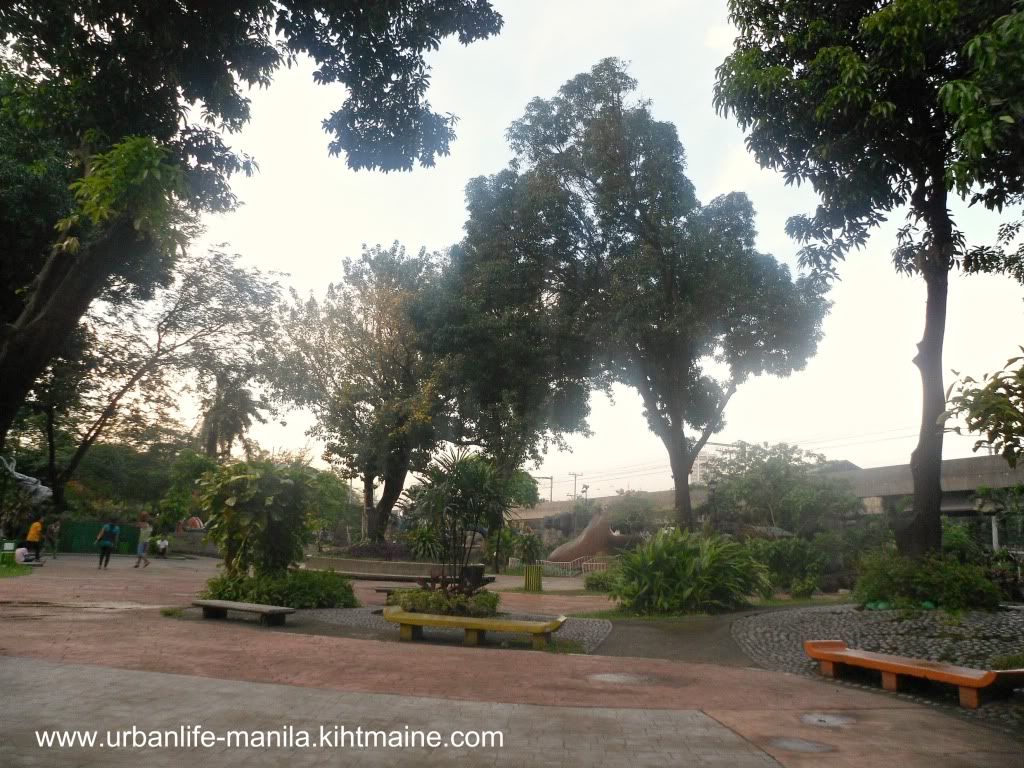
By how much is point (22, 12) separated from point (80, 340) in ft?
62.8

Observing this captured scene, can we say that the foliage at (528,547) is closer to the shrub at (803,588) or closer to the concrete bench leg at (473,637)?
the shrub at (803,588)

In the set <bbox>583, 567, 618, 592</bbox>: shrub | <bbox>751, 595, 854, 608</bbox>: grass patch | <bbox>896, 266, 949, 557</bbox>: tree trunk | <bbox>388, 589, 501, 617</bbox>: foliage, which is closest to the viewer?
<bbox>388, 589, 501, 617</bbox>: foliage

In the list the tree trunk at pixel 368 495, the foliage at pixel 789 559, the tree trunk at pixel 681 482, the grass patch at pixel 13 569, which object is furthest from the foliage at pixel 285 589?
the tree trunk at pixel 368 495

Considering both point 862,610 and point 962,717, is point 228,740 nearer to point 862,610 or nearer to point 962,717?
point 962,717

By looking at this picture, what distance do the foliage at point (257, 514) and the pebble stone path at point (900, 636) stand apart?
7437mm

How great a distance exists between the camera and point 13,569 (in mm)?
19750

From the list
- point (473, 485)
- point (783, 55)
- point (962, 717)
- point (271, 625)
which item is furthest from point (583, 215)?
point (962, 717)

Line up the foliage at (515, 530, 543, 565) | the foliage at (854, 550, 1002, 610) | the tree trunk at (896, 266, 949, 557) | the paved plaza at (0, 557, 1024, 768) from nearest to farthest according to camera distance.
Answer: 1. the paved plaza at (0, 557, 1024, 768)
2. the foliage at (854, 550, 1002, 610)
3. the tree trunk at (896, 266, 949, 557)
4. the foliage at (515, 530, 543, 565)

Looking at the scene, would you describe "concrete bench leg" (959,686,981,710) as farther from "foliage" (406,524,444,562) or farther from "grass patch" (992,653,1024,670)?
"foliage" (406,524,444,562)

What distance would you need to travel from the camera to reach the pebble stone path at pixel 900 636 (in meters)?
8.17

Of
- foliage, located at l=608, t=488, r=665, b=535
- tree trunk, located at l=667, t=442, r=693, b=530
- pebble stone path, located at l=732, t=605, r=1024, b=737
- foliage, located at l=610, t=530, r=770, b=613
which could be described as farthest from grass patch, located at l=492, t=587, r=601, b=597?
foliage, located at l=608, t=488, r=665, b=535

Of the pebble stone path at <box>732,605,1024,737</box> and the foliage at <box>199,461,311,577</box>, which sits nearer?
the pebble stone path at <box>732,605,1024,737</box>

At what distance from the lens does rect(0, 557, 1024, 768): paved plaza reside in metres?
4.66

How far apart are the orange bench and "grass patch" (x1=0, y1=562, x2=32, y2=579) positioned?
701 inches
